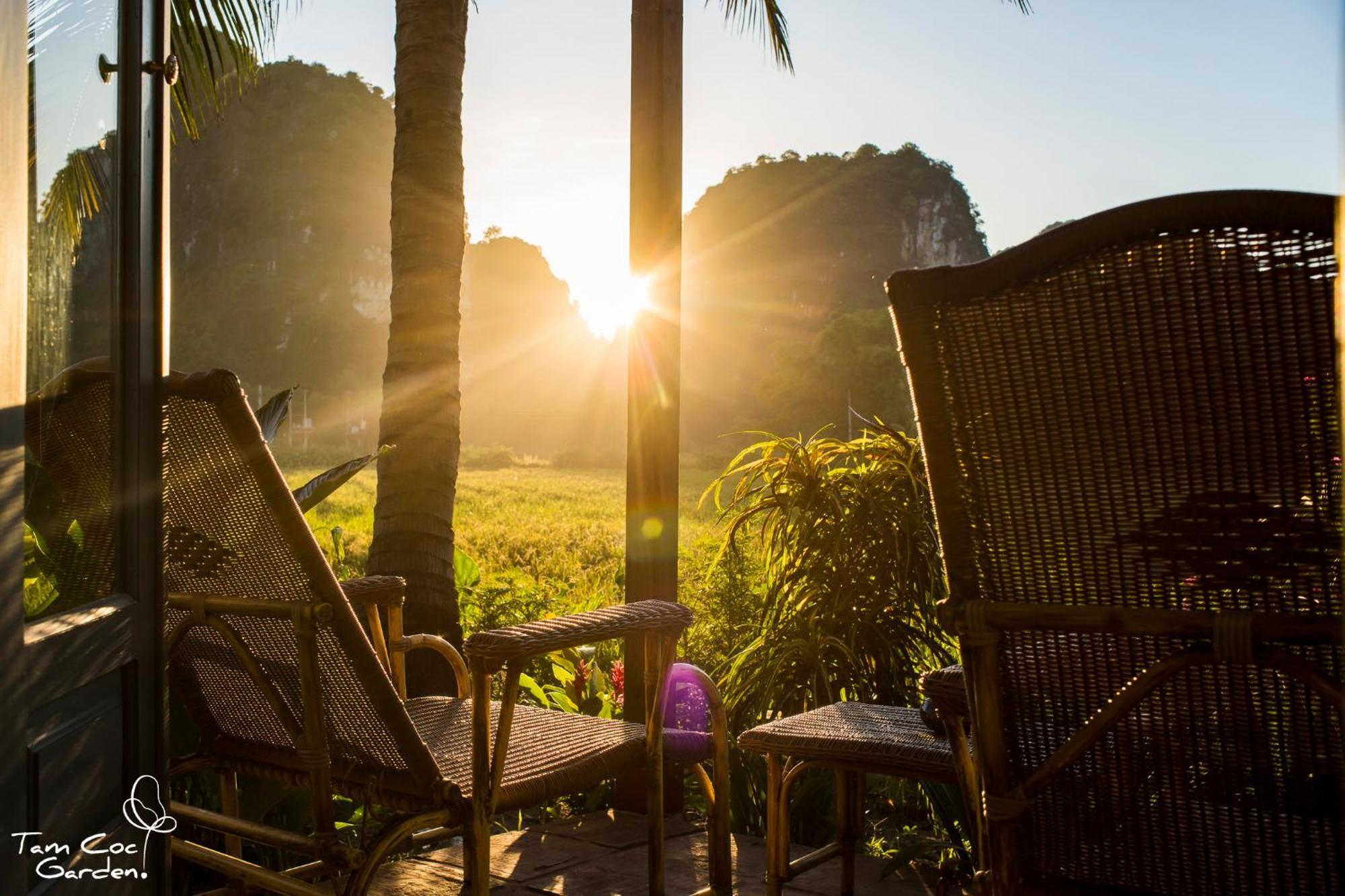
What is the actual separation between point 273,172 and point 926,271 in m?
65.2

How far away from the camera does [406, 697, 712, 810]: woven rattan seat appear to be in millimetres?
1710

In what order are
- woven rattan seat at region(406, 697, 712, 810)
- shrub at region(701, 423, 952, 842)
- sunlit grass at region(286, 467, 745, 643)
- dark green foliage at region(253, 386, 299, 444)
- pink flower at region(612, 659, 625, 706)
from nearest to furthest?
woven rattan seat at region(406, 697, 712, 810), dark green foliage at region(253, 386, 299, 444), shrub at region(701, 423, 952, 842), pink flower at region(612, 659, 625, 706), sunlit grass at region(286, 467, 745, 643)

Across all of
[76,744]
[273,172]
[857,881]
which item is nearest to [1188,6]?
[857,881]

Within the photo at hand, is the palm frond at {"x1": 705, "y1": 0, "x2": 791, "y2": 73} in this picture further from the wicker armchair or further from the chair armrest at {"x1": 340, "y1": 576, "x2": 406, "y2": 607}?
the wicker armchair

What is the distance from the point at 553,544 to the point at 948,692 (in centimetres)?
1383

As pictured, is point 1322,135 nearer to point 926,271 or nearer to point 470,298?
point 926,271

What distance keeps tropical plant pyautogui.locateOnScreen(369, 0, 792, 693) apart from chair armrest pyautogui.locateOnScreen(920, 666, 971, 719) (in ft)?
8.24

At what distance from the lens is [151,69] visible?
55.1 inches

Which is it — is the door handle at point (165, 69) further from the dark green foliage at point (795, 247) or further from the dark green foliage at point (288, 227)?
the dark green foliage at point (288, 227)

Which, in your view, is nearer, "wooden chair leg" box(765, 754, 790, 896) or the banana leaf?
Answer: "wooden chair leg" box(765, 754, 790, 896)

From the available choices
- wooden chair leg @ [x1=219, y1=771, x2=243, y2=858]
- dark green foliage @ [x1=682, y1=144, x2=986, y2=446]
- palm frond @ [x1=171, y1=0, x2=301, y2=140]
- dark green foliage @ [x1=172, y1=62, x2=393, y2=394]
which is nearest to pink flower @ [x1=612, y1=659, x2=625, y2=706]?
wooden chair leg @ [x1=219, y1=771, x2=243, y2=858]

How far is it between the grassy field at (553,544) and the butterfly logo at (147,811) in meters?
1.89

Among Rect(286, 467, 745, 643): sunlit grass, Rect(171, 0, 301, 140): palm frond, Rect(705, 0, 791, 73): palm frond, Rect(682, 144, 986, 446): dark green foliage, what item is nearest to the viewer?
Rect(171, 0, 301, 140): palm frond

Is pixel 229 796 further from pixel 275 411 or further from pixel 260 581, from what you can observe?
pixel 275 411
